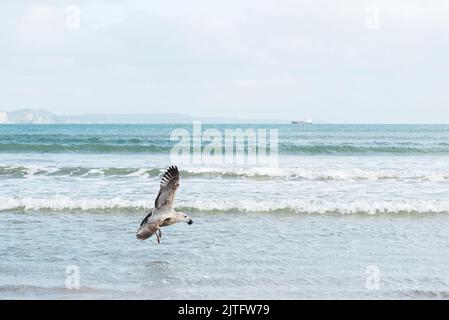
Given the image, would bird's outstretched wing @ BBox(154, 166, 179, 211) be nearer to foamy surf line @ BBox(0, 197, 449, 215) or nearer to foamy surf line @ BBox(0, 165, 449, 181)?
foamy surf line @ BBox(0, 197, 449, 215)

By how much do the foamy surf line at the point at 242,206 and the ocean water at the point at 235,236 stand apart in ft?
0.11

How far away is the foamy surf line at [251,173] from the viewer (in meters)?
17.4

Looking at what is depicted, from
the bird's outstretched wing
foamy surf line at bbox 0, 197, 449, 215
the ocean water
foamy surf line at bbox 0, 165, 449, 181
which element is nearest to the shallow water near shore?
the ocean water

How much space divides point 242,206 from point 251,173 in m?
5.56

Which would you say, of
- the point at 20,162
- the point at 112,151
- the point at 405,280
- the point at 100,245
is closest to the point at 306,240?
the point at 405,280

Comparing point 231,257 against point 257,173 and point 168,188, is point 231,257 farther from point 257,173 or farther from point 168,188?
point 257,173

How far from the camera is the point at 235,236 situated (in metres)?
9.89

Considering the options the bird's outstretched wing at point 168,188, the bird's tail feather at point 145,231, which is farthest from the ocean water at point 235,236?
the bird's outstretched wing at point 168,188

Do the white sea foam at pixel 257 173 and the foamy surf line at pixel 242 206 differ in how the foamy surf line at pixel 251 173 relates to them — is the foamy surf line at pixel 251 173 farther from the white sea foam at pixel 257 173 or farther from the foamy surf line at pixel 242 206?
the foamy surf line at pixel 242 206

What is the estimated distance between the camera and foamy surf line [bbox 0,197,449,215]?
12.0 metres

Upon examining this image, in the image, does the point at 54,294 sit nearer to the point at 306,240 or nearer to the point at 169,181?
the point at 169,181

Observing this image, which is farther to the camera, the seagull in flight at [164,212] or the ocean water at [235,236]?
the seagull in flight at [164,212]

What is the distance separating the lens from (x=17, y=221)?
1114 centimetres

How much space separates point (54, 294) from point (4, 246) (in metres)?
2.61
